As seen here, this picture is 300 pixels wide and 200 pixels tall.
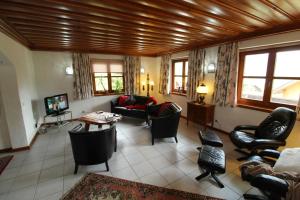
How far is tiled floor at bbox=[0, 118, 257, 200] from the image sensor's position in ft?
7.06

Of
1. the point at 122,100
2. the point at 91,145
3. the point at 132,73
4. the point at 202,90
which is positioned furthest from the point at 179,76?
the point at 91,145

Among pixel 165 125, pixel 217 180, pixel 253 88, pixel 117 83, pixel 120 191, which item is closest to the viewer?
pixel 120 191

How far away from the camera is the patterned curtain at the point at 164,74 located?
18.8 ft

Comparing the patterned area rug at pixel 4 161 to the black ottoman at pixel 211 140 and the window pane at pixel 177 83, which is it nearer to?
the black ottoman at pixel 211 140

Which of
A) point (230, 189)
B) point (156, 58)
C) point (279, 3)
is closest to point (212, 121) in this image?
point (230, 189)

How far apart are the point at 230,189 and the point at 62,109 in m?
4.74

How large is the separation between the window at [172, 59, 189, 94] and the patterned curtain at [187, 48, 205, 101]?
A: 0.47m

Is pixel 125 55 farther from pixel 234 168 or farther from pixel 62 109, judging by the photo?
pixel 234 168

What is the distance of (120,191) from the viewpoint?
2.11m

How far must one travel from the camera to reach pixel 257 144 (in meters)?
A: 2.51

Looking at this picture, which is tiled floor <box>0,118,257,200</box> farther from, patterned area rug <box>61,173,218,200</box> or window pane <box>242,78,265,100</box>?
window pane <box>242,78,265,100</box>

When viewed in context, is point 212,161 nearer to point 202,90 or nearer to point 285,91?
point 285,91

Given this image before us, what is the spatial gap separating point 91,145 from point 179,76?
13.4ft

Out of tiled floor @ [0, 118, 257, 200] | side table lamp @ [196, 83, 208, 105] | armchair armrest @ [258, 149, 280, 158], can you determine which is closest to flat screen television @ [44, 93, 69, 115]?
tiled floor @ [0, 118, 257, 200]
